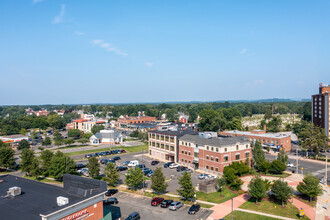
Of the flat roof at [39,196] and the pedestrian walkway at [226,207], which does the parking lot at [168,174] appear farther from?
the flat roof at [39,196]

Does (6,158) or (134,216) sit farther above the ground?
(6,158)

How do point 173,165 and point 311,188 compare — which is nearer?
point 311,188

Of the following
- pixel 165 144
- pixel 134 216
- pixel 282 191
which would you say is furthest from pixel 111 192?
pixel 165 144

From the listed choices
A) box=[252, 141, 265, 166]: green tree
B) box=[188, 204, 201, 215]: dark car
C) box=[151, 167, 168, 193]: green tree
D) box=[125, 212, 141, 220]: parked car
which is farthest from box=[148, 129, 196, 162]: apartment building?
box=[125, 212, 141, 220]: parked car

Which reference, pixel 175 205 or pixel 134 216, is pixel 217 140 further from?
pixel 134 216

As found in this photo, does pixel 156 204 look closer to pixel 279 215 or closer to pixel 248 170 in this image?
pixel 279 215

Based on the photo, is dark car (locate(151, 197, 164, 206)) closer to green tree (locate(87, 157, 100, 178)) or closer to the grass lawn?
the grass lawn

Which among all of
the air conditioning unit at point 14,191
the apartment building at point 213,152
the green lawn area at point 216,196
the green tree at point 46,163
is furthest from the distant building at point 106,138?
the air conditioning unit at point 14,191
